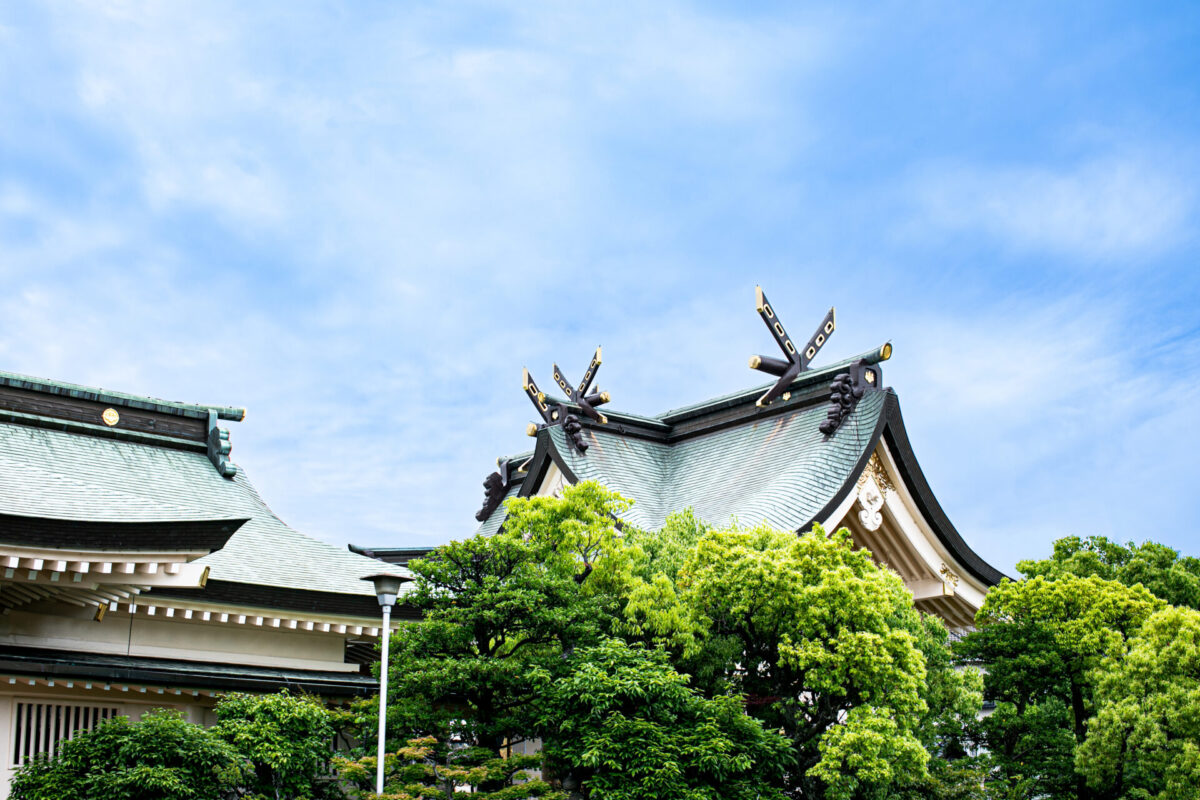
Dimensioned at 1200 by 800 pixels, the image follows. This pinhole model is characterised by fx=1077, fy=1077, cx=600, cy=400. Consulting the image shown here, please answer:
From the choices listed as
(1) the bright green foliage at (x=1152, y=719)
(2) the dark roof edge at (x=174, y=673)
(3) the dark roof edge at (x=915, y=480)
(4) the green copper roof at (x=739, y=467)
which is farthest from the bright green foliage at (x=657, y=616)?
(3) the dark roof edge at (x=915, y=480)

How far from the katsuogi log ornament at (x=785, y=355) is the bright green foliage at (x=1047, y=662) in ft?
25.0

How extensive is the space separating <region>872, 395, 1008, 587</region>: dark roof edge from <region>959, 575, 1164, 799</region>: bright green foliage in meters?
3.44

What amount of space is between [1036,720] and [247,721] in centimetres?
1037

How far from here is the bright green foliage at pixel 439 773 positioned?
11.1m

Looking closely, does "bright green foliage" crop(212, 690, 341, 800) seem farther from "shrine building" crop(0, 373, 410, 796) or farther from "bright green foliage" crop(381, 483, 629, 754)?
"shrine building" crop(0, 373, 410, 796)

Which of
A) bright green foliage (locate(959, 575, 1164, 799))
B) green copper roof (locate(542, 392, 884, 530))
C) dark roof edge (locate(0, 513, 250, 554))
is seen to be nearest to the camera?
dark roof edge (locate(0, 513, 250, 554))

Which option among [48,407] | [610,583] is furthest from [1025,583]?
[48,407]

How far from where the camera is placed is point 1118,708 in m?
13.2

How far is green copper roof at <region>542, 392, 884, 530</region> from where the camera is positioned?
1830 centimetres

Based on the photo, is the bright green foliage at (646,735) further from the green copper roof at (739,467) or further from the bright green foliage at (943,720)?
the green copper roof at (739,467)

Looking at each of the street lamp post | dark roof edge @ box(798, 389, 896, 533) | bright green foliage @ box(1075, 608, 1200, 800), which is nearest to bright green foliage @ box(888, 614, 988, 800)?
bright green foliage @ box(1075, 608, 1200, 800)

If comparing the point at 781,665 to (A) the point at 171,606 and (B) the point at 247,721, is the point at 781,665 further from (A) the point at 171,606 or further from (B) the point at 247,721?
(A) the point at 171,606

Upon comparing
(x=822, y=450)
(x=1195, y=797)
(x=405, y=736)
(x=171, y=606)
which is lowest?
(x=1195, y=797)

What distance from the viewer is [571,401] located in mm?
22938
